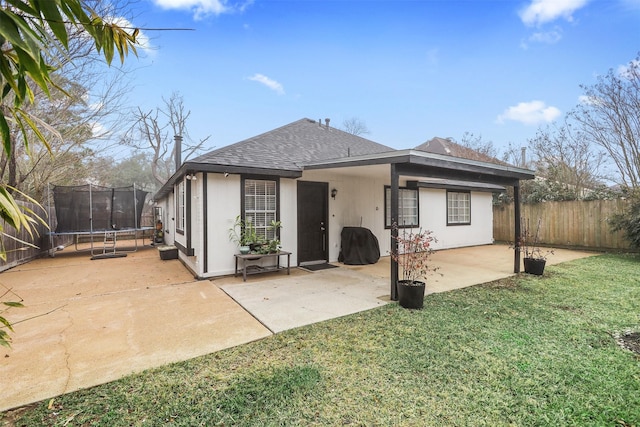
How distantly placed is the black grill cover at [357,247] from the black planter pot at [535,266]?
3.27 m

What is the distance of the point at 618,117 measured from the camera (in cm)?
986

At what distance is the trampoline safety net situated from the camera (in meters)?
9.24

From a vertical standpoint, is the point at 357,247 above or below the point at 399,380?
above

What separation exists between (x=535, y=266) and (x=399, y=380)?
209 inches

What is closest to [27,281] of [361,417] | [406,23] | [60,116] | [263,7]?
[60,116]

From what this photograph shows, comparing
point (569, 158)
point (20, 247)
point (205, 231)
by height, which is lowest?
point (20, 247)

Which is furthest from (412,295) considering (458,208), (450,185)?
(458,208)

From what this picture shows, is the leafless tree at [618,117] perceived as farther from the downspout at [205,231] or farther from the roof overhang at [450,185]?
the downspout at [205,231]

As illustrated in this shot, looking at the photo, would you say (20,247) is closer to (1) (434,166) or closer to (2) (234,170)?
(2) (234,170)

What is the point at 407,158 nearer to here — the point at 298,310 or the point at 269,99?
the point at 298,310

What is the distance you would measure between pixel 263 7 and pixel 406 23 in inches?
149

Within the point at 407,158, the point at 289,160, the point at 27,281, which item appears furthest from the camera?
the point at 289,160

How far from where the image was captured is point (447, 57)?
33.2ft

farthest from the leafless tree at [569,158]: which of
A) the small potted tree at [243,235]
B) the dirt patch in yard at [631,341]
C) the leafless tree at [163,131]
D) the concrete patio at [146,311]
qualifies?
the leafless tree at [163,131]
